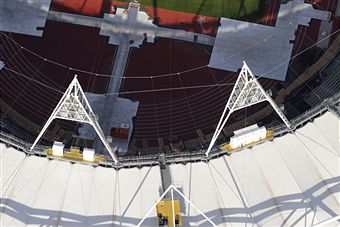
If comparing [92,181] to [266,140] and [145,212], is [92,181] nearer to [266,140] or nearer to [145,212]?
[145,212]

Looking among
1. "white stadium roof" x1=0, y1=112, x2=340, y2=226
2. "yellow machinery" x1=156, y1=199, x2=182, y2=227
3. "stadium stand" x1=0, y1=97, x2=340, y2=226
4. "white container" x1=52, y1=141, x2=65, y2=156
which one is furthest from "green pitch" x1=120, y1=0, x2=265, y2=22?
"yellow machinery" x1=156, y1=199, x2=182, y2=227

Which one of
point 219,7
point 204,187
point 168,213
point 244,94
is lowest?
point 168,213

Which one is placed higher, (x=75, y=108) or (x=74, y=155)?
(x=75, y=108)

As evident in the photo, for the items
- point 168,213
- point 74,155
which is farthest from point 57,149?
point 168,213

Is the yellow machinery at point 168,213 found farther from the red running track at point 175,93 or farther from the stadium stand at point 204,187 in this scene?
the red running track at point 175,93

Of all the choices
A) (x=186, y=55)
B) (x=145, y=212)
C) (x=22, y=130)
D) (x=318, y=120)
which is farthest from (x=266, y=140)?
(x=22, y=130)

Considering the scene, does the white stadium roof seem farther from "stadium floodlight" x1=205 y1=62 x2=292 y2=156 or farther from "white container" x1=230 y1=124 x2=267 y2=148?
"stadium floodlight" x1=205 y1=62 x2=292 y2=156

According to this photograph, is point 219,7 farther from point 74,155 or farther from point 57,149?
point 57,149
